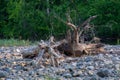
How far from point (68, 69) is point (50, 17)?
13850 millimetres

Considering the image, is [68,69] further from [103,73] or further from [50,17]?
[50,17]

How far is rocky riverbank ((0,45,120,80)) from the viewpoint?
681cm

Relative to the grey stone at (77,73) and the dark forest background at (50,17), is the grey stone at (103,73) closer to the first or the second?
the grey stone at (77,73)

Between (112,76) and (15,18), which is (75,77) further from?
(15,18)

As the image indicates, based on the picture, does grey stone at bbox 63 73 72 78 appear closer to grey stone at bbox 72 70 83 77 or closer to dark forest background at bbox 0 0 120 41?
grey stone at bbox 72 70 83 77

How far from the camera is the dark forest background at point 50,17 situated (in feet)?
63.3

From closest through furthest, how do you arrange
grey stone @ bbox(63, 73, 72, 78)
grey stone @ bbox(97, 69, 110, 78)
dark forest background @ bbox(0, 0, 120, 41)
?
grey stone @ bbox(97, 69, 110, 78) → grey stone @ bbox(63, 73, 72, 78) → dark forest background @ bbox(0, 0, 120, 41)

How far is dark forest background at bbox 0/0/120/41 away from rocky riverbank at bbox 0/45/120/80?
1003 cm

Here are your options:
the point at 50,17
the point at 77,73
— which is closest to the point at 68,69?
the point at 77,73

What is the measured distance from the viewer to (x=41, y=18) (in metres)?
21.8

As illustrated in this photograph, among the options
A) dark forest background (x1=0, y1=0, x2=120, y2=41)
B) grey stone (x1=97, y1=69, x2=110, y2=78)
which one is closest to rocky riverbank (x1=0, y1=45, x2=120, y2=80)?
grey stone (x1=97, y1=69, x2=110, y2=78)

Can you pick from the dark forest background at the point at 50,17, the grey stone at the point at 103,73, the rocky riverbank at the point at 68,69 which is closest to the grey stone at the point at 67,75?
the rocky riverbank at the point at 68,69

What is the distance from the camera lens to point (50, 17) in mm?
21219

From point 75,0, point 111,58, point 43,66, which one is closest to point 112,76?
point 43,66
